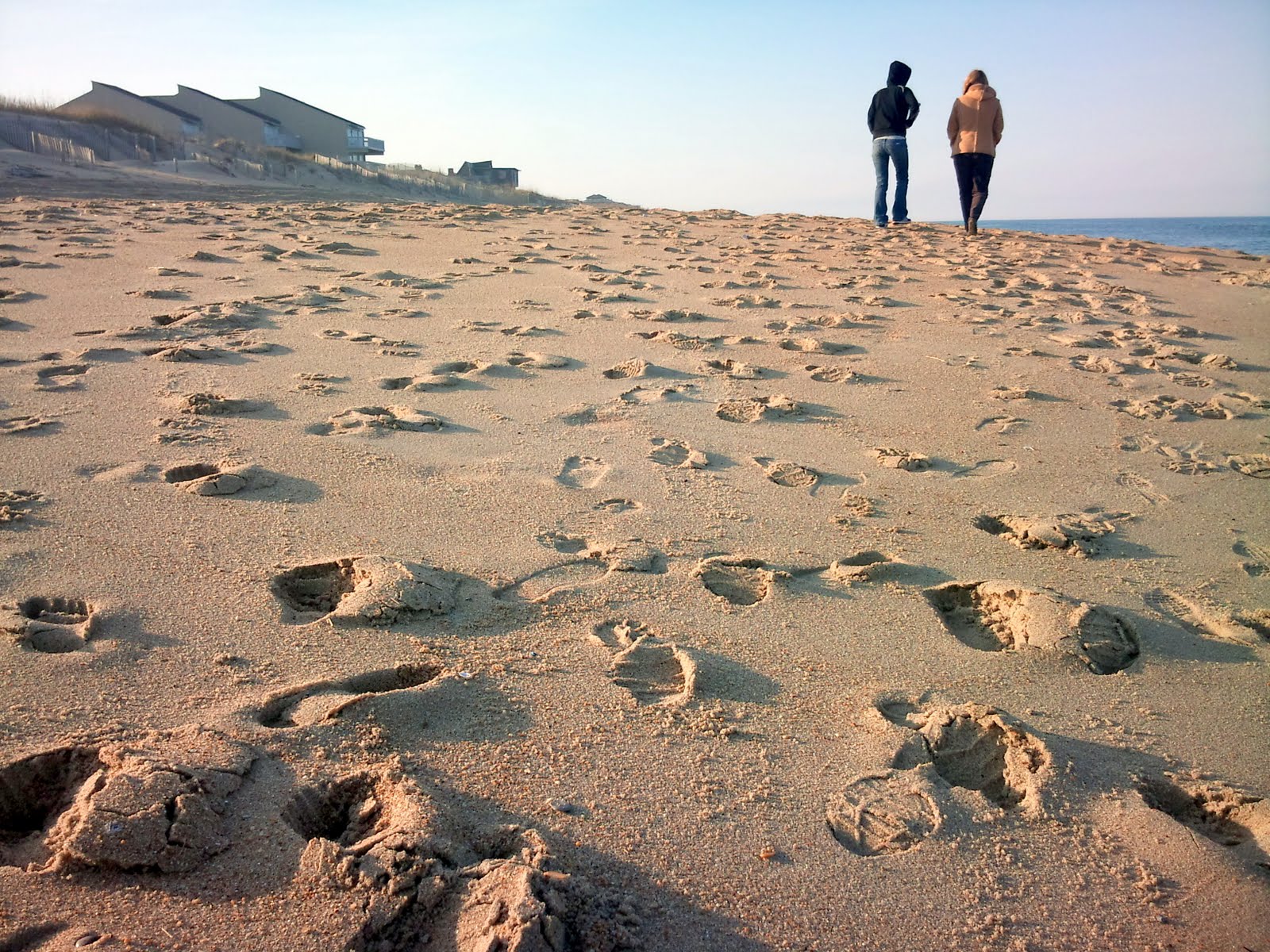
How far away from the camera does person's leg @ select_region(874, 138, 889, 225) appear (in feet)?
27.8

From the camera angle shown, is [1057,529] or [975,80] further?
[975,80]

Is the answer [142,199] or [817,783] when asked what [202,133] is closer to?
→ [142,199]

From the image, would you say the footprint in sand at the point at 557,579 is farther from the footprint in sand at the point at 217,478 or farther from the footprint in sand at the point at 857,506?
Answer: the footprint in sand at the point at 217,478

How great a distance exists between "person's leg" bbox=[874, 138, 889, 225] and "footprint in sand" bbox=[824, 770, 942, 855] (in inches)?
316

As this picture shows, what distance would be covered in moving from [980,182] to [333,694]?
8291mm

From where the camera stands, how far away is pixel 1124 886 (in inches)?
55.4

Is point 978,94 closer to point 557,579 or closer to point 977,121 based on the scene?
point 977,121

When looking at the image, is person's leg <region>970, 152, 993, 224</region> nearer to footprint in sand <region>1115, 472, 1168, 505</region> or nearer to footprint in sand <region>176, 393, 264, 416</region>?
footprint in sand <region>1115, 472, 1168, 505</region>

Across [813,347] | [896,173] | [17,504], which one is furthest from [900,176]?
[17,504]

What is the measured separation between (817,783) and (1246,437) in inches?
117

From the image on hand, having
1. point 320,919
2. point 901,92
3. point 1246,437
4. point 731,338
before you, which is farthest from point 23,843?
point 901,92

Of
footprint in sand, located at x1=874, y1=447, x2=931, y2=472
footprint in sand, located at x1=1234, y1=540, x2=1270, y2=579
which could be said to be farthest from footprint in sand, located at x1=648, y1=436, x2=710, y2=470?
footprint in sand, located at x1=1234, y1=540, x2=1270, y2=579

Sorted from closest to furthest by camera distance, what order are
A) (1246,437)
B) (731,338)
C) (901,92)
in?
1. (1246,437)
2. (731,338)
3. (901,92)

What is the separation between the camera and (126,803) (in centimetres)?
132
